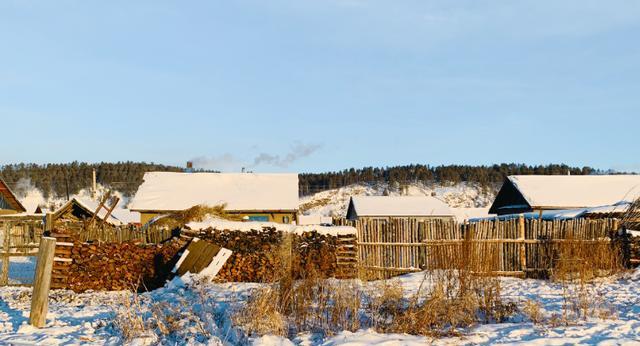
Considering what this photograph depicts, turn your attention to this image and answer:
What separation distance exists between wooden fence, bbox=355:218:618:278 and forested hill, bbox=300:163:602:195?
68.3 m

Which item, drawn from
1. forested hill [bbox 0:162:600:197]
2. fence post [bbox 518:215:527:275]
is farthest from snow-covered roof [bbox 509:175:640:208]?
forested hill [bbox 0:162:600:197]

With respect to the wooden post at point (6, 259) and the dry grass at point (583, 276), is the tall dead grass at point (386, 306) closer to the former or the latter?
the dry grass at point (583, 276)

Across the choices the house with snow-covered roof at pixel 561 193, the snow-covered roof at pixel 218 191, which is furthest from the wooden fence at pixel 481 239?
the house with snow-covered roof at pixel 561 193

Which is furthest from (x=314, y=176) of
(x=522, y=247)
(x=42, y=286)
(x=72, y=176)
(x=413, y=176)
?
(x=42, y=286)

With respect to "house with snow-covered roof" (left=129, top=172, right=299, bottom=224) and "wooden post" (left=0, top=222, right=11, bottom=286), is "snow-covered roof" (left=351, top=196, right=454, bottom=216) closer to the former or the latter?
"house with snow-covered roof" (left=129, top=172, right=299, bottom=224)

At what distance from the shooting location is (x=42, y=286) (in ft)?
28.1

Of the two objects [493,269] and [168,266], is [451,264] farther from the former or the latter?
[168,266]

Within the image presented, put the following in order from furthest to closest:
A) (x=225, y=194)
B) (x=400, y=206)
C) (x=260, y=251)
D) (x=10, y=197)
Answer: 1. (x=400, y=206)
2. (x=10, y=197)
3. (x=225, y=194)
4. (x=260, y=251)

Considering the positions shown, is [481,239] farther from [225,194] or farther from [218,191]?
[218,191]

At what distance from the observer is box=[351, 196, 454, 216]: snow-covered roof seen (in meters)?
35.3

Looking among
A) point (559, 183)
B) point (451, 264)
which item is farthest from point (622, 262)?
point (559, 183)

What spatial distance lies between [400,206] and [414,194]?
4585 cm

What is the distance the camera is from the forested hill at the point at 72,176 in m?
84.4

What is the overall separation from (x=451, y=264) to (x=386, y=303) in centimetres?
111
